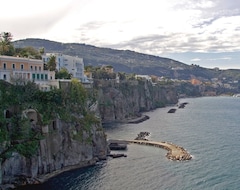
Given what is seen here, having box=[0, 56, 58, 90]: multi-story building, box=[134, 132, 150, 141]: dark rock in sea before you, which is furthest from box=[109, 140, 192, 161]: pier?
box=[0, 56, 58, 90]: multi-story building

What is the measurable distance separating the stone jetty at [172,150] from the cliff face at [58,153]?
1480cm

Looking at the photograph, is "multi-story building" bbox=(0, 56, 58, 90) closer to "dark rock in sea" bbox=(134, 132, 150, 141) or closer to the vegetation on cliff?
the vegetation on cliff

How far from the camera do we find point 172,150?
8794cm

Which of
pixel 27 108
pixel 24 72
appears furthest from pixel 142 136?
pixel 27 108

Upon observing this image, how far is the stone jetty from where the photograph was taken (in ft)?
265

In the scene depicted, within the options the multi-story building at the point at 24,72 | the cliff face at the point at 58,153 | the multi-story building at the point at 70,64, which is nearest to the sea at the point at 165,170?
the cliff face at the point at 58,153

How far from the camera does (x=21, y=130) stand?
6525 cm

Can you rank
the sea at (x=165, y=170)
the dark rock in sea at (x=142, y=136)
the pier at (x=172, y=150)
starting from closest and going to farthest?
the sea at (x=165, y=170)
the pier at (x=172, y=150)
the dark rock in sea at (x=142, y=136)

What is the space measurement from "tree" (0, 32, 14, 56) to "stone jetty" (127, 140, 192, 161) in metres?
38.4

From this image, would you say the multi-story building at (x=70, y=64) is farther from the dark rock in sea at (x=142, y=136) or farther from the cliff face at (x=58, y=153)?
the cliff face at (x=58, y=153)

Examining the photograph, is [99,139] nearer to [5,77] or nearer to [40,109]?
[40,109]

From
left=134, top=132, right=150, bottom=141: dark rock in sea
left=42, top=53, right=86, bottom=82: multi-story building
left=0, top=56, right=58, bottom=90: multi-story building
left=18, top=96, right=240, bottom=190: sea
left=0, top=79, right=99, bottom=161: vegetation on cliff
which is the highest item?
left=42, top=53, right=86, bottom=82: multi-story building

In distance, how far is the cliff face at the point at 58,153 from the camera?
62.8 meters

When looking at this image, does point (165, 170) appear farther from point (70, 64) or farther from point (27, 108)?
point (70, 64)
